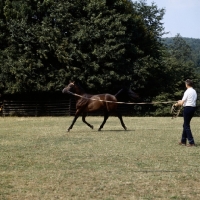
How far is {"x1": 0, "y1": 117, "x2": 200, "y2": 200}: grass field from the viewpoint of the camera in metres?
7.98

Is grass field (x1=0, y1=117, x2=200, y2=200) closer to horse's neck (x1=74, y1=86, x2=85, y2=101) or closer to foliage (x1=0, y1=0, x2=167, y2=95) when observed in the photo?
horse's neck (x1=74, y1=86, x2=85, y2=101)

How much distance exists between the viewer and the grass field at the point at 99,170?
798 centimetres

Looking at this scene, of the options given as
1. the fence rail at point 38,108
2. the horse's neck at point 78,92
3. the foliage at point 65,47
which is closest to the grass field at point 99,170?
the horse's neck at point 78,92

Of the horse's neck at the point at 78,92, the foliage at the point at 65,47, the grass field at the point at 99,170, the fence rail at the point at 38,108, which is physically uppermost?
the foliage at the point at 65,47

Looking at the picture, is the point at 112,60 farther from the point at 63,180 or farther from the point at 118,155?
the point at 63,180

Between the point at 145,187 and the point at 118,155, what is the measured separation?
3.92 metres

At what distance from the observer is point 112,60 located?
3966 centimetres

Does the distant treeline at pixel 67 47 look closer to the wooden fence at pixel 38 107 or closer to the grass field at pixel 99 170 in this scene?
the wooden fence at pixel 38 107

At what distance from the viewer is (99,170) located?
10.0m

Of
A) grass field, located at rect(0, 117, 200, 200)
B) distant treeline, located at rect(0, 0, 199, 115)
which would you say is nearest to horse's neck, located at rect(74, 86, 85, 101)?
grass field, located at rect(0, 117, 200, 200)

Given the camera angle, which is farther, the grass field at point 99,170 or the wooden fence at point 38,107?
the wooden fence at point 38,107

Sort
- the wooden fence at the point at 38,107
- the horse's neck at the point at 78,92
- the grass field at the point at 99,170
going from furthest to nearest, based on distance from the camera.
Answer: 1. the wooden fence at the point at 38,107
2. the horse's neck at the point at 78,92
3. the grass field at the point at 99,170

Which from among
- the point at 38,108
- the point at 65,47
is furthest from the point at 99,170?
the point at 38,108

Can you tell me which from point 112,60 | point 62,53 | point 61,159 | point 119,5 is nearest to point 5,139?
point 61,159
